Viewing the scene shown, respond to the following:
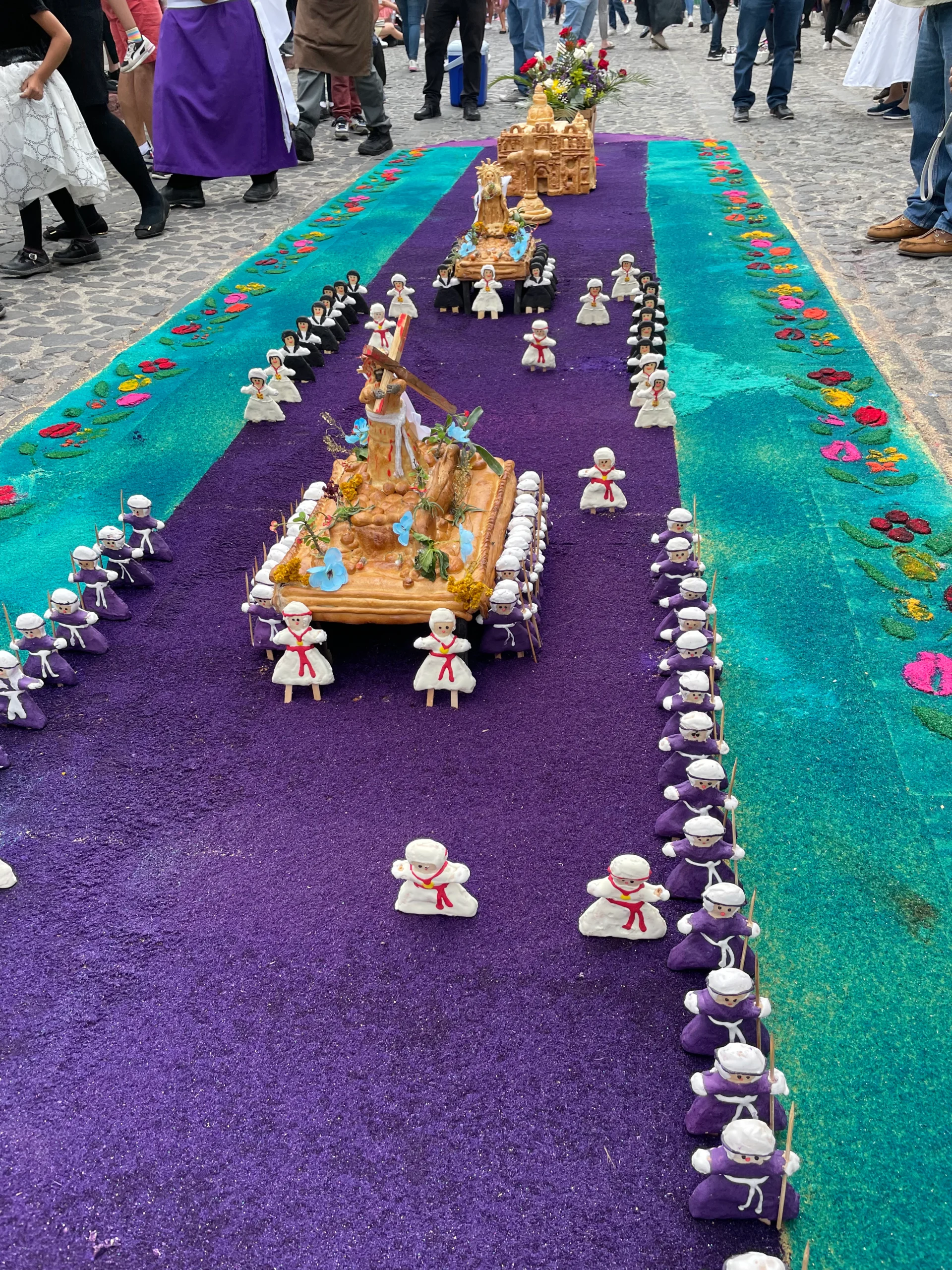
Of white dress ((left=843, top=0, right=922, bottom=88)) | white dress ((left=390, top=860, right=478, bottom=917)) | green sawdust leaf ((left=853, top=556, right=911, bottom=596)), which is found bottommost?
white dress ((left=390, top=860, right=478, bottom=917))

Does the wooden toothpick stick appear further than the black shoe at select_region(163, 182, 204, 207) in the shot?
No

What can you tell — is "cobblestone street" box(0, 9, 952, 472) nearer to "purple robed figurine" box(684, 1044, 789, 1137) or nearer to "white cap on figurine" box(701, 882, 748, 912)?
"white cap on figurine" box(701, 882, 748, 912)

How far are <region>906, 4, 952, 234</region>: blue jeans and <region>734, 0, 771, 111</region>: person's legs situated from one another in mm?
4805

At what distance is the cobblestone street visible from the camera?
714 cm

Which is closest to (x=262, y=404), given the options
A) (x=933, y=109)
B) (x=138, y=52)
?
(x=933, y=109)

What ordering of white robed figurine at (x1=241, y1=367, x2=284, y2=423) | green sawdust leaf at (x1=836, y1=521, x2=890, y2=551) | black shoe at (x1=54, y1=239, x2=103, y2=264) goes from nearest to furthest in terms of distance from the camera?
green sawdust leaf at (x1=836, y1=521, x2=890, y2=551)
white robed figurine at (x1=241, y1=367, x2=284, y2=423)
black shoe at (x1=54, y1=239, x2=103, y2=264)

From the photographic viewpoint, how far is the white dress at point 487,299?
800 cm

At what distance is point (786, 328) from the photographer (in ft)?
24.4

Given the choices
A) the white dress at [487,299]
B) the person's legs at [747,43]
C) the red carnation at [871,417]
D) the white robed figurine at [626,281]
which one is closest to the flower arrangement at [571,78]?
the person's legs at [747,43]

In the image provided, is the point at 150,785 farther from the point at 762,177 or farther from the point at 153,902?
the point at 762,177

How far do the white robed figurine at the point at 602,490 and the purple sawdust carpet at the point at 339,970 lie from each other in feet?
1.08

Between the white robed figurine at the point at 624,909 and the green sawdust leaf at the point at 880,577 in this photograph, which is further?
the green sawdust leaf at the point at 880,577

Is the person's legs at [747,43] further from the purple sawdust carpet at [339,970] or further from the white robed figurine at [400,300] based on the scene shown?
the purple sawdust carpet at [339,970]

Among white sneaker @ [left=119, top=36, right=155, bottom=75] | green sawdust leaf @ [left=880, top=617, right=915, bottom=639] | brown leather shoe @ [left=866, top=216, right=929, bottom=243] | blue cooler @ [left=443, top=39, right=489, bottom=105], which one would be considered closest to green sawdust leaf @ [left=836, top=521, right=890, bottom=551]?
green sawdust leaf @ [left=880, top=617, right=915, bottom=639]
